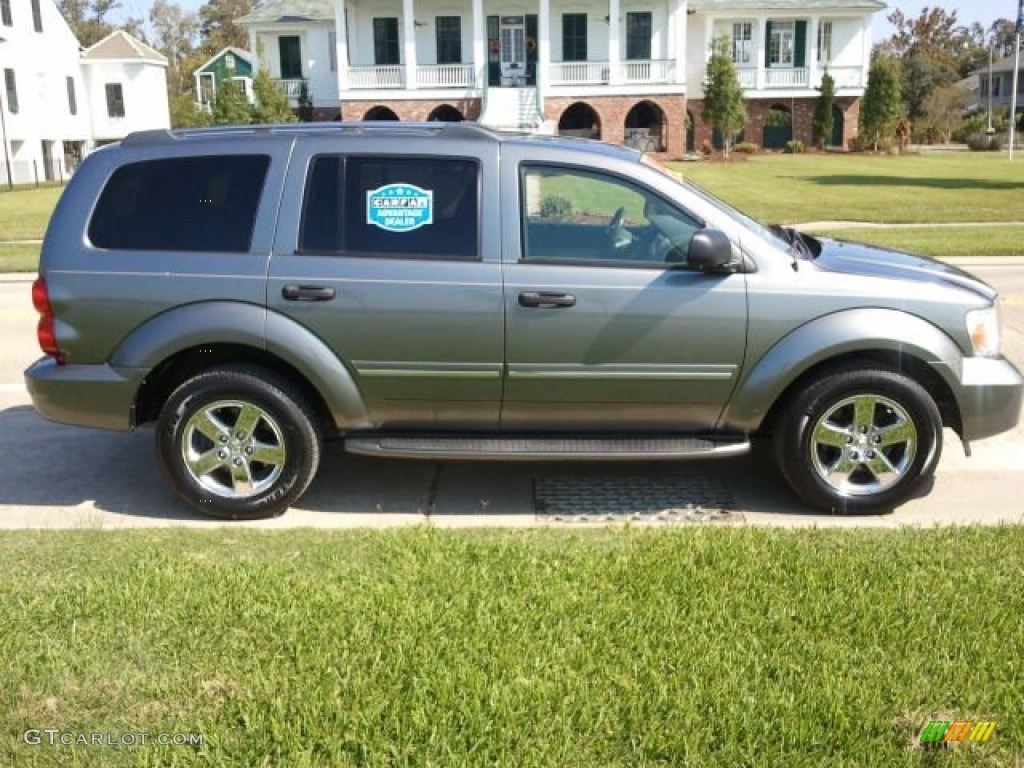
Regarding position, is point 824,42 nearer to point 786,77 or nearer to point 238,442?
point 786,77

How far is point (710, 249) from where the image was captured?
16.4ft

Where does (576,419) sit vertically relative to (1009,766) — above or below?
above

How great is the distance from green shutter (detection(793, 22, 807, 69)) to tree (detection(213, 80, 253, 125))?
23.9 metres

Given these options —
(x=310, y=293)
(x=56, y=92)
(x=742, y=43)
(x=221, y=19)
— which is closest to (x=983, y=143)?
(x=742, y=43)

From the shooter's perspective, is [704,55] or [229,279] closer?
[229,279]

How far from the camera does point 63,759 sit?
3.17 m

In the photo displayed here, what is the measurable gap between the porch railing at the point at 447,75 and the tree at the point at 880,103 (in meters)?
17.0

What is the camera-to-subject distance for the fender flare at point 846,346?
16.9 ft

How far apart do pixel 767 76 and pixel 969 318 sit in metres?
43.3

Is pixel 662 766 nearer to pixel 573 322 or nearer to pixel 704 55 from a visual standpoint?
pixel 573 322

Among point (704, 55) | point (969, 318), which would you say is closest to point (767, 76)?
point (704, 55)

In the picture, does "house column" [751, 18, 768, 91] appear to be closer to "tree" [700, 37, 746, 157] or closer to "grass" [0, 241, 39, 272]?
"tree" [700, 37, 746, 157]

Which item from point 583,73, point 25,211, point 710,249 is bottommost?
point 25,211

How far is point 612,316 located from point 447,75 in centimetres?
3868
